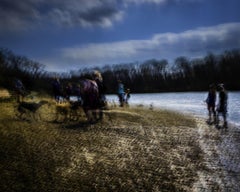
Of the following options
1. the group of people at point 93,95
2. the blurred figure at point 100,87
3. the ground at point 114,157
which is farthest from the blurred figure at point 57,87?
the ground at point 114,157

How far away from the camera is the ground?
11156mm

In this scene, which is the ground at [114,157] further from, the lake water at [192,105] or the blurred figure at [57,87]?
the blurred figure at [57,87]

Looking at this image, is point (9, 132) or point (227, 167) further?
point (9, 132)

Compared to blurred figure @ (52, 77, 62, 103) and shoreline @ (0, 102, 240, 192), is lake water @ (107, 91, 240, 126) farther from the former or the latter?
blurred figure @ (52, 77, 62, 103)

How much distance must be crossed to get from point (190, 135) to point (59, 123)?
6672 mm

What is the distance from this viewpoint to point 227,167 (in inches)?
490

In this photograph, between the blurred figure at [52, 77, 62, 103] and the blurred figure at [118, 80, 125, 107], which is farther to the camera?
the blurred figure at [118, 80, 125, 107]

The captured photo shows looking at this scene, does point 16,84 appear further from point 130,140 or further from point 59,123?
point 130,140

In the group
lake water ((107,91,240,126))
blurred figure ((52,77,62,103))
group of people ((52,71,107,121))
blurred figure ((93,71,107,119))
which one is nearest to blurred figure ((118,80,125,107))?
blurred figure ((52,77,62,103))

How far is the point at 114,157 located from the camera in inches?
537

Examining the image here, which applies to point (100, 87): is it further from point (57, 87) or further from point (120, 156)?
point (57, 87)

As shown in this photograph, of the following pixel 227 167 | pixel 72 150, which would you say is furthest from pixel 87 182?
pixel 227 167

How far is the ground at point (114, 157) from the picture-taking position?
11156 mm

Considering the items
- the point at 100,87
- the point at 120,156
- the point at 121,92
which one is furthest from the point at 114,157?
the point at 121,92
